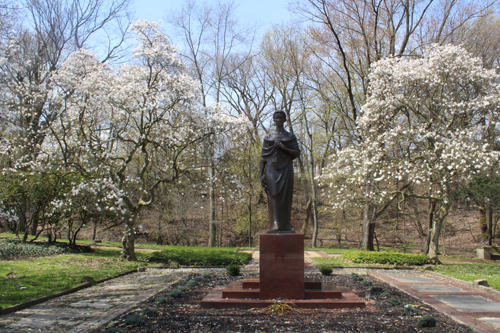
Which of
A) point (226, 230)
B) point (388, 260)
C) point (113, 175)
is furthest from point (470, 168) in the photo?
point (226, 230)

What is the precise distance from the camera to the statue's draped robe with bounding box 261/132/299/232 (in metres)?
6.85

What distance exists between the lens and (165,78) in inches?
500

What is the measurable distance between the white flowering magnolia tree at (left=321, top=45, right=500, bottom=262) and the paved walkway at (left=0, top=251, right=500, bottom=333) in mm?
3784

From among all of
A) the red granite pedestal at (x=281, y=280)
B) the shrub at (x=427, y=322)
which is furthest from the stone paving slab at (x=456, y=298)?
the red granite pedestal at (x=281, y=280)

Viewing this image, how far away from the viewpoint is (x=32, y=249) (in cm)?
1306

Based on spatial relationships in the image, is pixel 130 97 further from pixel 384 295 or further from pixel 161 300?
pixel 384 295

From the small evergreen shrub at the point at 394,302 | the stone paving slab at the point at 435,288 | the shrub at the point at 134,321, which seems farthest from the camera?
the stone paving slab at the point at 435,288

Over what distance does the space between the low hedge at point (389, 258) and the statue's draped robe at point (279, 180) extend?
7.34 metres

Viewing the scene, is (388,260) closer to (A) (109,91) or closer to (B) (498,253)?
(B) (498,253)

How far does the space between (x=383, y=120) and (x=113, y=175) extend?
10.3 meters

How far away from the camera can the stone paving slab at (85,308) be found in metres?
5.13

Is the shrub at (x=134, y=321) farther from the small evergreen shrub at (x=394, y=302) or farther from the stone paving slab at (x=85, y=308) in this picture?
the small evergreen shrub at (x=394, y=302)

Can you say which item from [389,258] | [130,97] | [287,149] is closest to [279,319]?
[287,149]

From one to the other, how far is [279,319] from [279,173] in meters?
2.70
